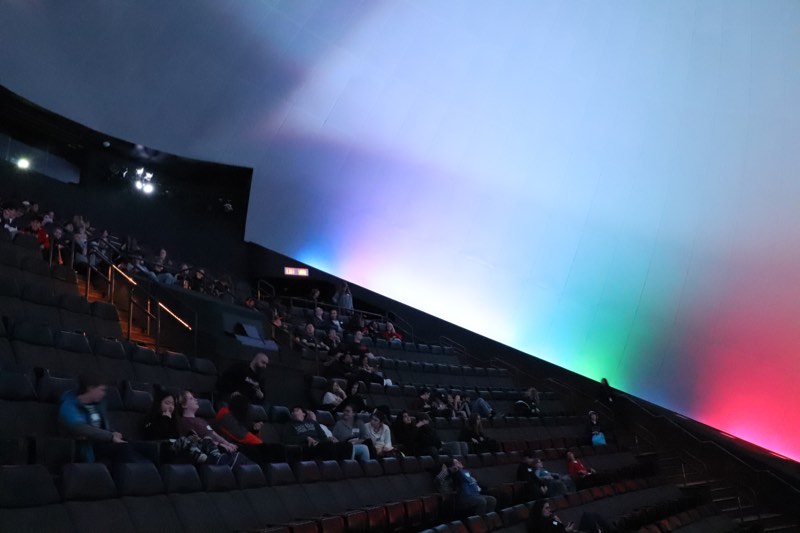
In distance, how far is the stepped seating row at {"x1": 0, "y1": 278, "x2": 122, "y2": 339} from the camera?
6.37m

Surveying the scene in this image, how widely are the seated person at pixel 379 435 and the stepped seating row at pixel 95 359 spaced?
149 centimetres

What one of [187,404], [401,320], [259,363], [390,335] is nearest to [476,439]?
[259,363]

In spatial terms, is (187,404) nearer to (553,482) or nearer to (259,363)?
(259,363)

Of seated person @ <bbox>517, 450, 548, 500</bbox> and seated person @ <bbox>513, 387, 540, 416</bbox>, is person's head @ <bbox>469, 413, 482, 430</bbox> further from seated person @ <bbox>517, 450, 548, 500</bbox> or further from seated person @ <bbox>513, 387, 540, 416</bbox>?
seated person @ <bbox>513, 387, 540, 416</bbox>

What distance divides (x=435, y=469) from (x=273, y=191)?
8394 mm

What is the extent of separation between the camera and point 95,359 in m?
6.10

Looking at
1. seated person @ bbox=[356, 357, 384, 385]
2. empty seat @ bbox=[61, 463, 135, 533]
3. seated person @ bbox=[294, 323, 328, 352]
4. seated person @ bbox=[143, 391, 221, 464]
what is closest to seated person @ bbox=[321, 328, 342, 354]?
seated person @ bbox=[294, 323, 328, 352]

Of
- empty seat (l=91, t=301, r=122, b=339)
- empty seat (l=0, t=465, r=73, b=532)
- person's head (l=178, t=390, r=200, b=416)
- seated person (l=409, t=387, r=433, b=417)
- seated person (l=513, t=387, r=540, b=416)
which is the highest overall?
seated person (l=513, t=387, r=540, b=416)

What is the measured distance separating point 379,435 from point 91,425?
3272 millimetres

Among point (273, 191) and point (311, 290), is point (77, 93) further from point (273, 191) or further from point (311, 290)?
point (311, 290)

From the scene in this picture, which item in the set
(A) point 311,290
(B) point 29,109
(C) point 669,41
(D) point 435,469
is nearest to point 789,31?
(C) point 669,41

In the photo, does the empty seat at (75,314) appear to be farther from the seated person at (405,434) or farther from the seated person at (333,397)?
the seated person at (405,434)

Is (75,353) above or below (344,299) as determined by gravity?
below

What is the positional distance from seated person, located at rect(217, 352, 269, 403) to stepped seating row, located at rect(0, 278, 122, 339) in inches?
49.0
